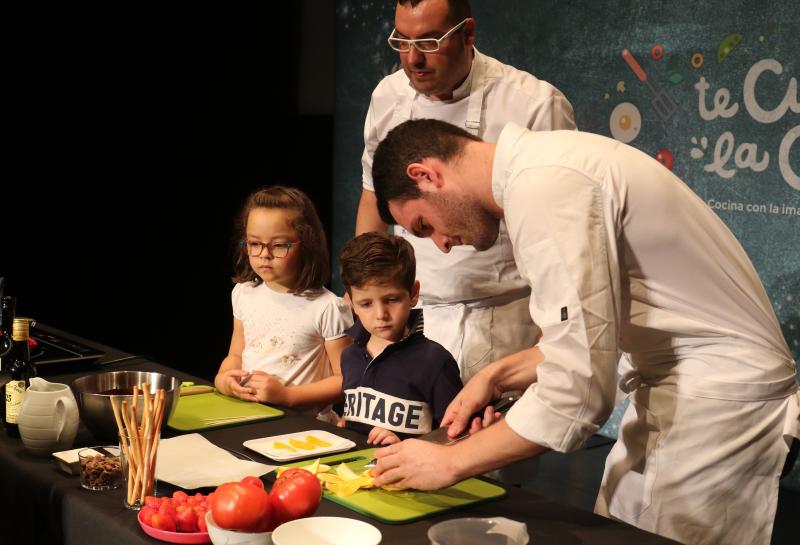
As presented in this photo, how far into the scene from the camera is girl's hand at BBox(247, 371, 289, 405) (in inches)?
84.3

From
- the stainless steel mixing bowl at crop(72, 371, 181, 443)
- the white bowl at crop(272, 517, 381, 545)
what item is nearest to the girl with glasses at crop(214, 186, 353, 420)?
the stainless steel mixing bowl at crop(72, 371, 181, 443)

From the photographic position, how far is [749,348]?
1613mm

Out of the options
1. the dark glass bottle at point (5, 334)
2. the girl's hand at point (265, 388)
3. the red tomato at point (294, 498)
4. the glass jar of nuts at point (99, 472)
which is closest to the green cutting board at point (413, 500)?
the red tomato at point (294, 498)

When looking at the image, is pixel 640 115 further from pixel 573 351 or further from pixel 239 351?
pixel 573 351

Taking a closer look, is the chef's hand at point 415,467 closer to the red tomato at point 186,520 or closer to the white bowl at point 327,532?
the white bowl at point 327,532

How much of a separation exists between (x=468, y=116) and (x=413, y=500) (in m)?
1.26

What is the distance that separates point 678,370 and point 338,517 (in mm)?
666

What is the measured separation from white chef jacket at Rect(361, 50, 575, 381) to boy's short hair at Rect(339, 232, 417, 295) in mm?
419

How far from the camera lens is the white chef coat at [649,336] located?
4.68ft

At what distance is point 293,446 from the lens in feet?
5.90

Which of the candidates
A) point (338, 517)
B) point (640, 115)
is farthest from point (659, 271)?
point (640, 115)

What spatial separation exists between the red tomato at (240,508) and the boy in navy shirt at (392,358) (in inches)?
28.7

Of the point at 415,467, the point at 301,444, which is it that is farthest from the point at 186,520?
the point at 301,444

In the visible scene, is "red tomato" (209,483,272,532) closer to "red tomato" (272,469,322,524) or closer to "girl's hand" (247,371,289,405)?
"red tomato" (272,469,322,524)
